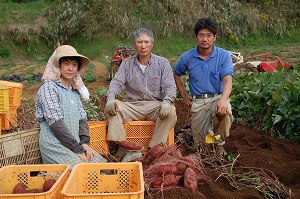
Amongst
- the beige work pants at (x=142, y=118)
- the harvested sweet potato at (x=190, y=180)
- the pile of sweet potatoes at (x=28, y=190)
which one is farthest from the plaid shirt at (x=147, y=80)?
the pile of sweet potatoes at (x=28, y=190)

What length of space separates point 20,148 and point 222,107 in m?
1.85

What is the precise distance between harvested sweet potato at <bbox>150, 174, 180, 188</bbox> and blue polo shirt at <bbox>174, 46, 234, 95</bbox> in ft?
5.04

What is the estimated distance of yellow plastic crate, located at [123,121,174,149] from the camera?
4.55 m

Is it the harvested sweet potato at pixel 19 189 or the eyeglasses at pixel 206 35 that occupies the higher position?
the eyeglasses at pixel 206 35

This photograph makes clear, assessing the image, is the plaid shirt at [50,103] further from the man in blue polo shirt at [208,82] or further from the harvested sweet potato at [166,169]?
the man in blue polo shirt at [208,82]

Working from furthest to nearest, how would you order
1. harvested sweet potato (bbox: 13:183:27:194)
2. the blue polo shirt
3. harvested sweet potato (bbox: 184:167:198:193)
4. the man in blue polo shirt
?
1. the blue polo shirt
2. the man in blue polo shirt
3. harvested sweet potato (bbox: 184:167:198:193)
4. harvested sweet potato (bbox: 13:183:27:194)

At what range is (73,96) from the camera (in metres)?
4.06

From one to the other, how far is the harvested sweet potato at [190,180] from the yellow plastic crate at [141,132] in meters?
1.14

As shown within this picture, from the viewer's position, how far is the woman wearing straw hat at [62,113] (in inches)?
149

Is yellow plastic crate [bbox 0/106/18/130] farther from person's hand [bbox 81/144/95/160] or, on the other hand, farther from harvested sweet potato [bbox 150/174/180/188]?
harvested sweet potato [bbox 150/174/180/188]

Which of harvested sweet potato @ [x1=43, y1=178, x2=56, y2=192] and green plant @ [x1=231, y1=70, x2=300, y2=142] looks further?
green plant @ [x1=231, y1=70, x2=300, y2=142]

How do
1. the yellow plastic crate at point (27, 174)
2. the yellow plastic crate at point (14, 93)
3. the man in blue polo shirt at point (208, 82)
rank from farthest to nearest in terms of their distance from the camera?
the yellow plastic crate at point (14, 93)
the man in blue polo shirt at point (208, 82)
the yellow plastic crate at point (27, 174)

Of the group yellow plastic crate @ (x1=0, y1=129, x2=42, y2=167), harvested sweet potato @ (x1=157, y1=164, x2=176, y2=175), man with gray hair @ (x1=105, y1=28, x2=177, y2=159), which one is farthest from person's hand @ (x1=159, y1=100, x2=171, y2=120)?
yellow plastic crate @ (x1=0, y1=129, x2=42, y2=167)

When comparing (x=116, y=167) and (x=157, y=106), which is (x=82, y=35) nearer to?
(x=157, y=106)
